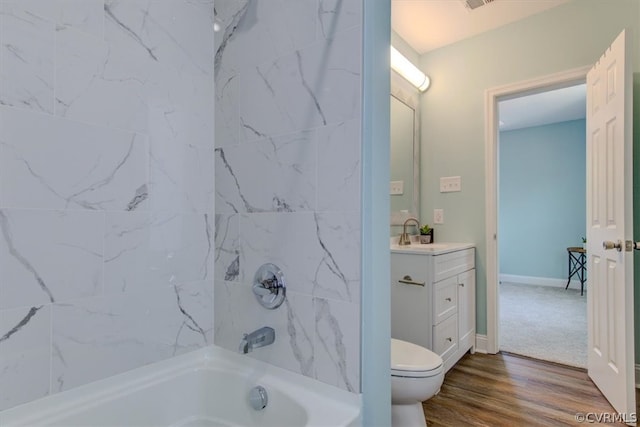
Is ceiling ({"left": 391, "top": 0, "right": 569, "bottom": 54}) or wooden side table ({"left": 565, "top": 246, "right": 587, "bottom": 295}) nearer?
ceiling ({"left": 391, "top": 0, "right": 569, "bottom": 54})

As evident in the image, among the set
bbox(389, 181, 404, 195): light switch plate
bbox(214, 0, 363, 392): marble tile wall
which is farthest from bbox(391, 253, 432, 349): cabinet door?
bbox(214, 0, 363, 392): marble tile wall

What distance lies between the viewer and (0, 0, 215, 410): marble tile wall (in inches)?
38.3

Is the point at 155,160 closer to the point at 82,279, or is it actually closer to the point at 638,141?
the point at 82,279

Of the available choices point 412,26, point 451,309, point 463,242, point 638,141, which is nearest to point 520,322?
point 463,242

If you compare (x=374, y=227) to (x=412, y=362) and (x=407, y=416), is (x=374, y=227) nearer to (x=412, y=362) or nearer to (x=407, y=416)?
(x=412, y=362)

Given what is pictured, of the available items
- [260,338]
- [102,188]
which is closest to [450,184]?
[260,338]

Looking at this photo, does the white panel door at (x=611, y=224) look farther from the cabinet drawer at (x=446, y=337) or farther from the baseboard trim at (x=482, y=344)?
the cabinet drawer at (x=446, y=337)

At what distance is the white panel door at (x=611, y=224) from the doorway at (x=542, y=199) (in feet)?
5.73

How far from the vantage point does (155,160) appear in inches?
50.4

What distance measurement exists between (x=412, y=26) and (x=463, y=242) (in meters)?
1.75

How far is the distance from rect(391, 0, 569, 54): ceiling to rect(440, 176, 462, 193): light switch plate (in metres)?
1.15

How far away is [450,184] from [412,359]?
173 centimetres

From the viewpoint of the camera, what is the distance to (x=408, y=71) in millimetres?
2766

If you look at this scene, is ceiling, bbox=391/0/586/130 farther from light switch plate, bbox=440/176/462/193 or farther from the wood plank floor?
the wood plank floor
